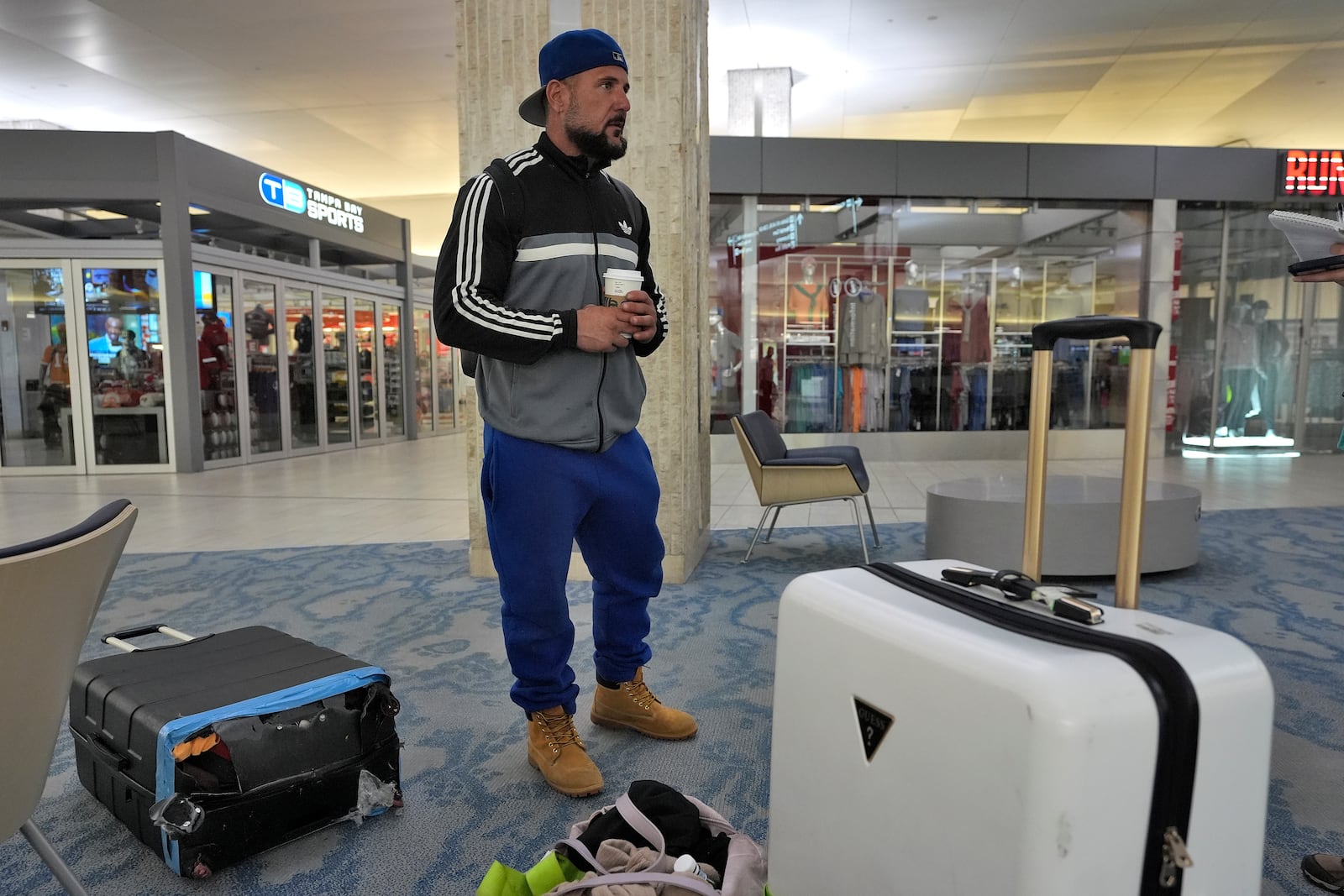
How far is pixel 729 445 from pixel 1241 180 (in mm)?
6456

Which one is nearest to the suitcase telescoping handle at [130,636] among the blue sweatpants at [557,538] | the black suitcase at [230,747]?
the black suitcase at [230,747]

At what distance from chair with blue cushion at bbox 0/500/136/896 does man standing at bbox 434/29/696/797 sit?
2.62ft

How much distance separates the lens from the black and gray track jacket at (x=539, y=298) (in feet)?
5.82

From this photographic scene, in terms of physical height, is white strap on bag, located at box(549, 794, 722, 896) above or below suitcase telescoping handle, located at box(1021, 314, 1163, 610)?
below

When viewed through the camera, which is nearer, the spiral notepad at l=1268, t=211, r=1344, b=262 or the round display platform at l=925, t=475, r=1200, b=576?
the spiral notepad at l=1268, t=211, r=1344, b=262

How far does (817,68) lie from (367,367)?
7267mm

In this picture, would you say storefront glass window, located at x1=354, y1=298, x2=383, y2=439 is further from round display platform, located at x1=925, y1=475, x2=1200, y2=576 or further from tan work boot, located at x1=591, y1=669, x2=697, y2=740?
tan work boot, located at x1=591, y1=669, x2=697, y2=740

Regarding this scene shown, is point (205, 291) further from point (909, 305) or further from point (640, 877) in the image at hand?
point (640, 877)

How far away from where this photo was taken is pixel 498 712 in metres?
2.37

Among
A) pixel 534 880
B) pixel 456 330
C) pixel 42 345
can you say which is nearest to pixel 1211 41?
pixel 456 330

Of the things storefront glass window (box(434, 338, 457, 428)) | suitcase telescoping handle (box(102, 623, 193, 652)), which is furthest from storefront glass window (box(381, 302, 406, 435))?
suitcase telescoping handle (box(102, 623, 193, 652))

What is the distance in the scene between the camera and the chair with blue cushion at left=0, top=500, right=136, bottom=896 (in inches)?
39.2

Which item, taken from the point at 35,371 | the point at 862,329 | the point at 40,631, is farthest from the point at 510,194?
the point at 35,371

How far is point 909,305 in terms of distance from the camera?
32.5ft
